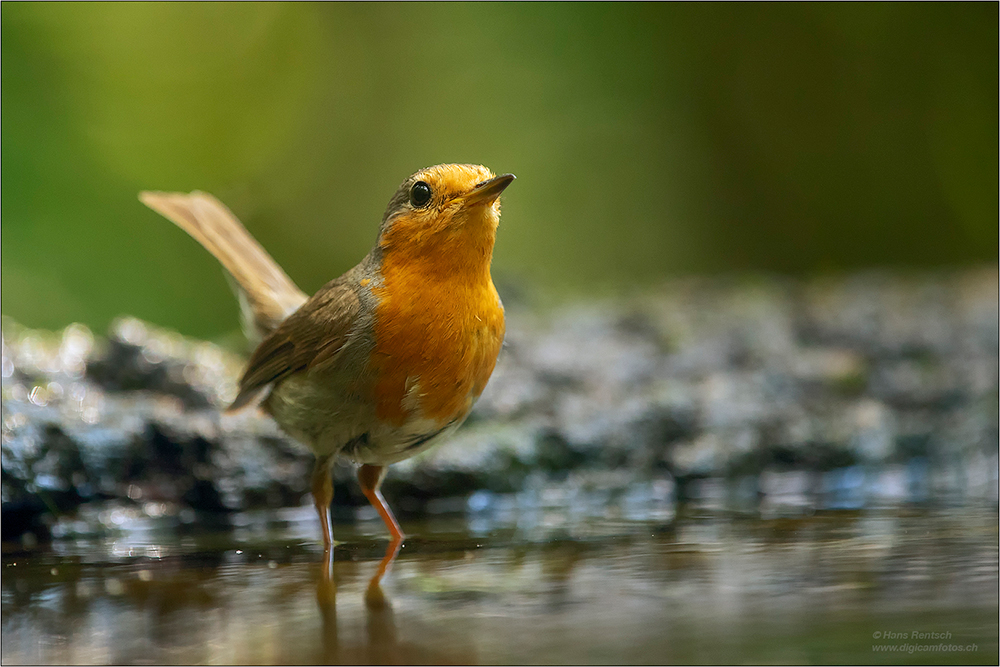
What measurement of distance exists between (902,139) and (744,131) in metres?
1.52

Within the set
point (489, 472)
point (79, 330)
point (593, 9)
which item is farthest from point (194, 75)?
point (489, 472)

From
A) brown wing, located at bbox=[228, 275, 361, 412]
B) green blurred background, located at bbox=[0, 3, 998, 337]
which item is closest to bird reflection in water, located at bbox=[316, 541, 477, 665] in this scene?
brown wing, located at bbox=[228, 275, 361, 412]

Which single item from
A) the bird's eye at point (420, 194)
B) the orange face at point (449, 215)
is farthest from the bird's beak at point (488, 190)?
the bird's eye at point (420, 194)

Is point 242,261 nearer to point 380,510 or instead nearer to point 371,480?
point 371,480

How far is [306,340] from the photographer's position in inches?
119

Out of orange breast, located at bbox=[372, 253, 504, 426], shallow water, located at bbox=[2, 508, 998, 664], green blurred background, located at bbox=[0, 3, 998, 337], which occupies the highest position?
green blurred background, located at bbox=[0, 3, 998, 337]

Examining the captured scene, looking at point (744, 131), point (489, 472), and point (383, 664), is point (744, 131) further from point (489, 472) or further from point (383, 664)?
point (383, 664)

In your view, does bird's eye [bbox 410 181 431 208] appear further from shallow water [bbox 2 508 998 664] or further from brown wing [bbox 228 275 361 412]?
shallow water [bbox 2 508 998 664]

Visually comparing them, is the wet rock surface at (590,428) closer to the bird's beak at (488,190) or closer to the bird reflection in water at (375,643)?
the bird's beak at (488,190)

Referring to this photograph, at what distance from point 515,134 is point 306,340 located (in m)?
6.95

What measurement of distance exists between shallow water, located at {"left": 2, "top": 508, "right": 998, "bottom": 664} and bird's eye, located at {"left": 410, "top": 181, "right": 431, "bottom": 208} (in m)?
1.07

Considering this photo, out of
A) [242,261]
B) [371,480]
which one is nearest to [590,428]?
[371,480]

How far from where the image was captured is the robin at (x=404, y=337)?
2.70 metres

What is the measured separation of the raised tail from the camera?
12.2 feet
